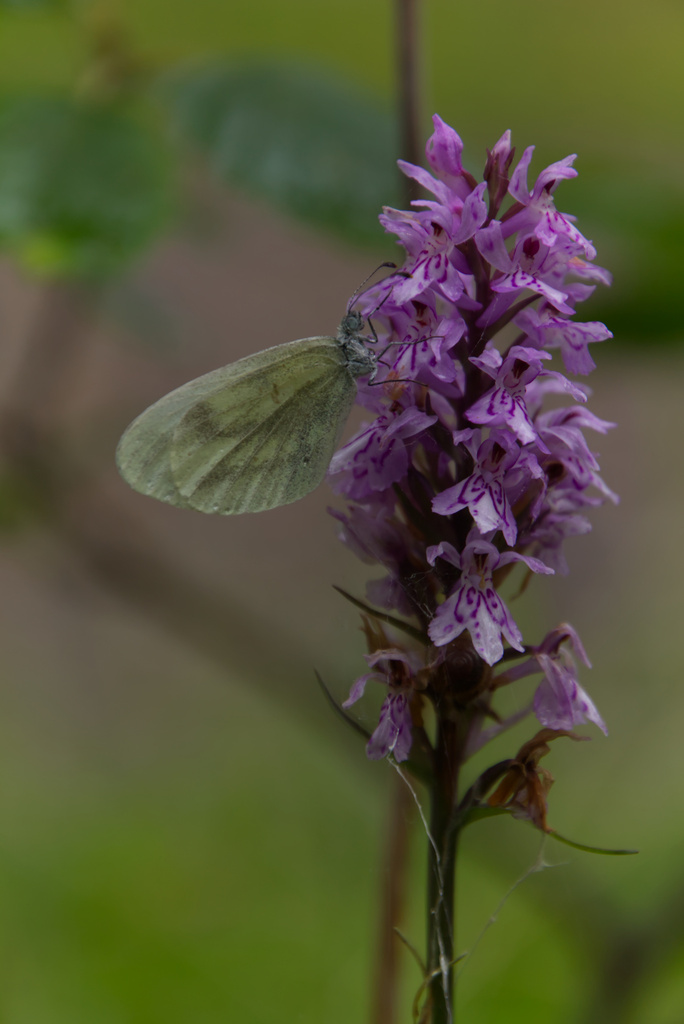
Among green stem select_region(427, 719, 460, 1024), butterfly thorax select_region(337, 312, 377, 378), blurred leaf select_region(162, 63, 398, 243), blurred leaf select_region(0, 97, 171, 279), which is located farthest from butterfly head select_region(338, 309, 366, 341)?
green stem select_region(427, 719, 460, 1024)

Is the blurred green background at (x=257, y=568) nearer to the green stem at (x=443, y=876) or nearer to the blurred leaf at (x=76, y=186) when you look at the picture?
the blurred leaf at (x=76, y=186)

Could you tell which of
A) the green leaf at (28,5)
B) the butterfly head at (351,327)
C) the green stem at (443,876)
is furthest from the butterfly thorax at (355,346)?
the green leaf at (28,5)

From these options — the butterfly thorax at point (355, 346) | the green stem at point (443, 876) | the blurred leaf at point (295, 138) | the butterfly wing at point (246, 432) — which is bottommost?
the green stem at point (443, 876)

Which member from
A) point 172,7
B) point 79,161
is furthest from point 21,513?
point 172,7

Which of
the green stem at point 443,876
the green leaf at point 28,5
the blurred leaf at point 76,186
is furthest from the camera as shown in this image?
the green leaf at point 28,5

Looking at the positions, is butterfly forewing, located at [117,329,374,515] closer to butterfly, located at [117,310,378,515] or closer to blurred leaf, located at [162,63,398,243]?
butterfly, located at [117,310,378,515]

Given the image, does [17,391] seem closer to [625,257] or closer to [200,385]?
[200,385]

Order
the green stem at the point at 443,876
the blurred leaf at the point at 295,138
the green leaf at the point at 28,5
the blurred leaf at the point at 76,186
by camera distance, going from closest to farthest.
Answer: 1. the green stem at the point at 443,876
2. the blurred leaf at the point at 76,186
3. the blurred leaf at the point at 295,138
4. the green leaf at the point at 28,5
